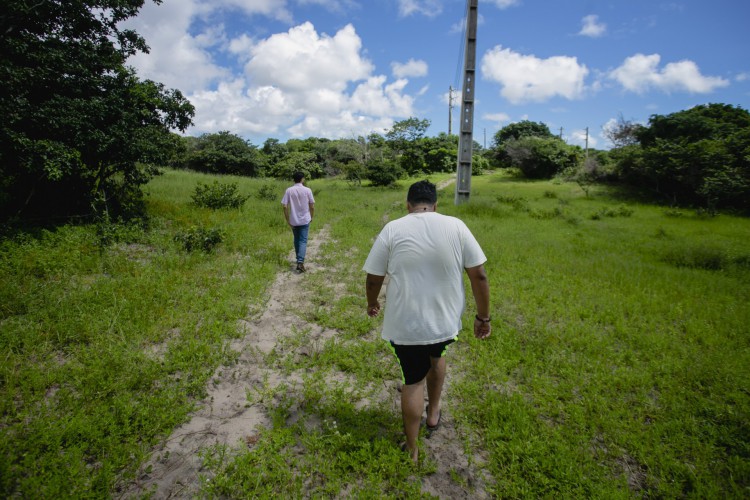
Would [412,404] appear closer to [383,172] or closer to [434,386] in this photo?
[434,386]

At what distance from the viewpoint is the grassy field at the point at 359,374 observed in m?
2.43

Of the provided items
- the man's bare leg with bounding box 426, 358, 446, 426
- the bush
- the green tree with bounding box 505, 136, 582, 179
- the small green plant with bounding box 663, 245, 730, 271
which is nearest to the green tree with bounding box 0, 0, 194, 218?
the man's bare leg with bounding box 426, 358, 446, 426

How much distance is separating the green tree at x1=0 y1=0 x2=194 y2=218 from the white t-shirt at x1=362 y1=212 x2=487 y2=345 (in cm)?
727

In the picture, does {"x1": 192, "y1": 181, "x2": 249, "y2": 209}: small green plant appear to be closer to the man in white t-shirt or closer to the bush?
the man in white t-shirt

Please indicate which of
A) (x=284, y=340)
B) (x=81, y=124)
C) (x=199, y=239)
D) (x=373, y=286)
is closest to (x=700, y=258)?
(x=373, y=286)

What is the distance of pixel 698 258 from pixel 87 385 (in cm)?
1173

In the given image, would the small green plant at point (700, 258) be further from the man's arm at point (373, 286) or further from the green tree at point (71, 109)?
the green tree at point (71, 109)

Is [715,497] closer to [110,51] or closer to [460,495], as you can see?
[460,495]

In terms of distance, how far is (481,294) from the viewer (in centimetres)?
243

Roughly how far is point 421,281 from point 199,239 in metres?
6.76

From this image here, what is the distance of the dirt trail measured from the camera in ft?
7.77

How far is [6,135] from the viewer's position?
5.61 metres

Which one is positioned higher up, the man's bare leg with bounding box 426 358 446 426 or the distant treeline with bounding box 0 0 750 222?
the distant treeline with bounding box 0 0 750 222

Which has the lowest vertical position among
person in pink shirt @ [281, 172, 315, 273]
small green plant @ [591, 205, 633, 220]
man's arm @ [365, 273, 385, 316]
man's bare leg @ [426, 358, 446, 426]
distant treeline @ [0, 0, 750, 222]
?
man's bare leg @ [426, 358, 446, 426]
